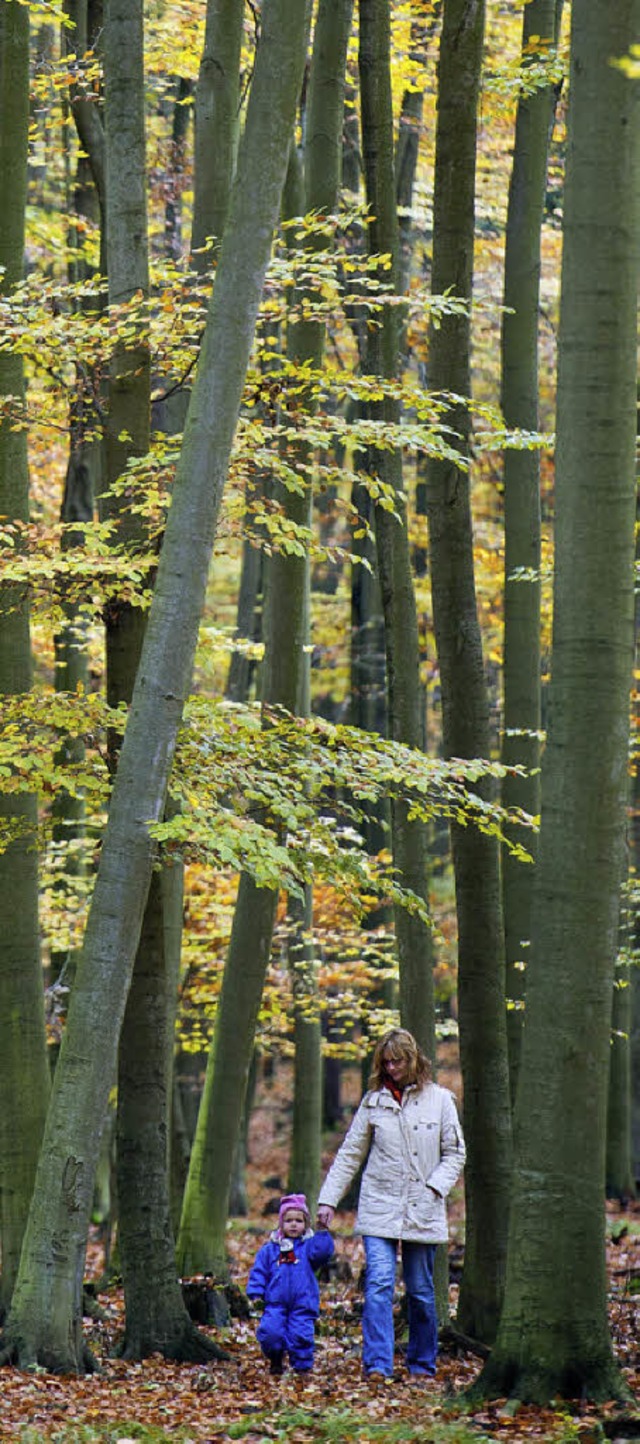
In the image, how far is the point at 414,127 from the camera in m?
15.4

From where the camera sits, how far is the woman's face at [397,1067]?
7.23 metres

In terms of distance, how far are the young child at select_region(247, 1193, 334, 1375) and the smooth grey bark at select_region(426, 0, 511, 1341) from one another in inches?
66.7

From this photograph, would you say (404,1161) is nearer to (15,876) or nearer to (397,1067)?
(397,1067)

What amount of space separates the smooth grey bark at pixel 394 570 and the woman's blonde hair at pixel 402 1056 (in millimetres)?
2741

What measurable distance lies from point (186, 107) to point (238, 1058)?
32.9 ft

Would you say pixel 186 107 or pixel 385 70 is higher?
pixel 186 107

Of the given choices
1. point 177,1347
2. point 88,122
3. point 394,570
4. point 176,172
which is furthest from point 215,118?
point 177,1347

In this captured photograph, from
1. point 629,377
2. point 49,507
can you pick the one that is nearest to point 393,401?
point 629,377

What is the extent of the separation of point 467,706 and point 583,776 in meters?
3.33

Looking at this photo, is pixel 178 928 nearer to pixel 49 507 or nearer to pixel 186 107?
pixel 186 107

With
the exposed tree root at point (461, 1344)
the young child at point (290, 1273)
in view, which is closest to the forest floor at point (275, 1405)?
the exposed tree root at point (461, 1344)

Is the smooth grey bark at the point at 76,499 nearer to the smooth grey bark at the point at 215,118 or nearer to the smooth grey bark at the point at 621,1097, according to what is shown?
the smooth grey bark at the point at 215,118

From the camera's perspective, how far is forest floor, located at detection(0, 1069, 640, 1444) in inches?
218

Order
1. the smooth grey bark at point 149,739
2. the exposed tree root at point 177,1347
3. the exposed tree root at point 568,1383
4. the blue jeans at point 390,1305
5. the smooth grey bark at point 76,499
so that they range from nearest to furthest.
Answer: the exposed tree root at point 568,1383 → the blue jeans at point 390,1305 → the smooth grey bark at point 149,739 → the exposed tree root at point 177,1347 → the smooth grey bark at point 76,499
